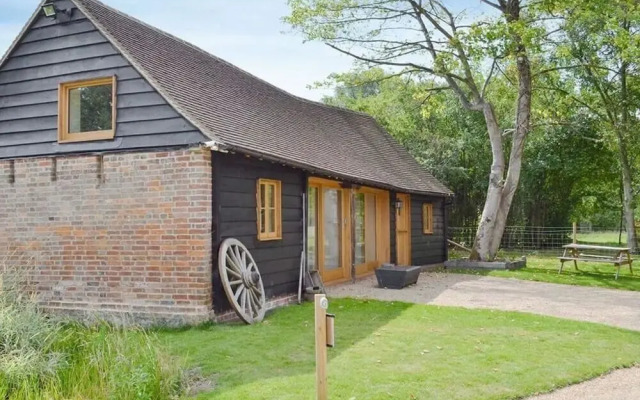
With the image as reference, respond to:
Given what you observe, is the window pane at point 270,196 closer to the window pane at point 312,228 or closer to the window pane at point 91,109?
the window pane at point 312,228

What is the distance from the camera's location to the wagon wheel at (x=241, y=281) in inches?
330

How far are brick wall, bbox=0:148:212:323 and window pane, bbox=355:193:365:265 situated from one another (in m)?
6.61

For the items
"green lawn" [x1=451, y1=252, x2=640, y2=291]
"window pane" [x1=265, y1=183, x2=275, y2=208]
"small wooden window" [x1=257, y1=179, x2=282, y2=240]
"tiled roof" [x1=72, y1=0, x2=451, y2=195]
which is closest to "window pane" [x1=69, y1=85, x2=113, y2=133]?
"tiled roof" [x1=72, y1=0, x2=451, y2=195]

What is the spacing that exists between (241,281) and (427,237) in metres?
10.9

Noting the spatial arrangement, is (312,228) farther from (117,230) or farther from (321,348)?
(321,348)

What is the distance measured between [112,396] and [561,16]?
17.5 m

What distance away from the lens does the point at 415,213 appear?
17.8 metres

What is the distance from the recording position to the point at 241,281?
8.69 m

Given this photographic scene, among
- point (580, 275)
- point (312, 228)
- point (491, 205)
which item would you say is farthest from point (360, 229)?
point (580, 275)

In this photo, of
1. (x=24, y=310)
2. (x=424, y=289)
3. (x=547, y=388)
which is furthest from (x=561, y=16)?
(x=24, y=310)

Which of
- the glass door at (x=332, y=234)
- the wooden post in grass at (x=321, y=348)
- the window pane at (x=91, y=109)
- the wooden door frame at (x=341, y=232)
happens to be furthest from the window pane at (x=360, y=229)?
the wooden post in grass at (x=321, y=348)

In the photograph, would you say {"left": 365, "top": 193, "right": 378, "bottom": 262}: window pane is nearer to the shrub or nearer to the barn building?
the barn building

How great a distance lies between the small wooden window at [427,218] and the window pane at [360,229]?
402 cm

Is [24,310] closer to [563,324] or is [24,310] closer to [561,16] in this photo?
[563,324]
